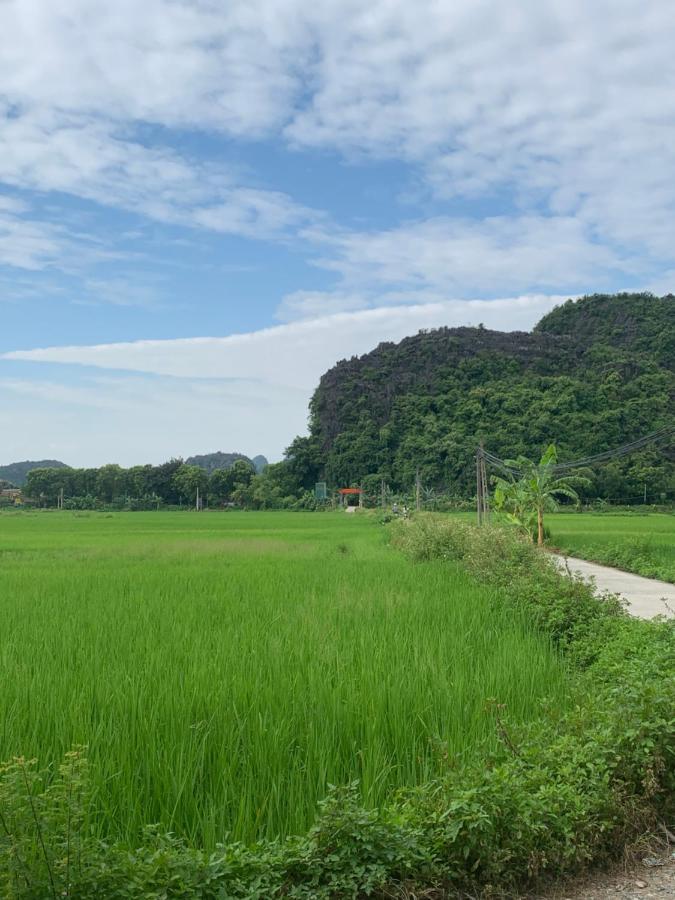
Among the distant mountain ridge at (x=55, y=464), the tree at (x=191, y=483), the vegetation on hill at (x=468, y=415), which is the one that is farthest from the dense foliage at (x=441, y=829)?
the distant mountain ridge at (x=55, y=464)

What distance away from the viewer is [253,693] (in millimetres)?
3543

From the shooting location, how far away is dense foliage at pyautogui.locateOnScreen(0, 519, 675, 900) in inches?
77.6

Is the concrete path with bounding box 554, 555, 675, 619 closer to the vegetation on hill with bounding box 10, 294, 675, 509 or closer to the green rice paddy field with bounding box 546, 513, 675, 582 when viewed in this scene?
the green rice paddy field with bounding box 546, 513, 675, 582

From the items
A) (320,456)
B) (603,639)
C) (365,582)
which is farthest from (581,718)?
(320,456)

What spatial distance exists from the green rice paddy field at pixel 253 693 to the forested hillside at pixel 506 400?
3710cm

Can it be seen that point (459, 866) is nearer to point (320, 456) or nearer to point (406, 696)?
point (406, 696)

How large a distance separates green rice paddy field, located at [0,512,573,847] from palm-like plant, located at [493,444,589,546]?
11.1 metres

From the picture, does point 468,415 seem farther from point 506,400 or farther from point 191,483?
point 191,483

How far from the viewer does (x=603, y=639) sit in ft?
16.3

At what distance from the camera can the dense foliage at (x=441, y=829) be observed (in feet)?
6.47

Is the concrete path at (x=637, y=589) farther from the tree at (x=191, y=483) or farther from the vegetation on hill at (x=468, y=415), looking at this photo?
the tree at (x=191, y=483)

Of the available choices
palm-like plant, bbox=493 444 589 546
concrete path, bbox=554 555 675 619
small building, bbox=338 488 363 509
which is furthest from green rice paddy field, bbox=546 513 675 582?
small building, bbox=338 488 363 509

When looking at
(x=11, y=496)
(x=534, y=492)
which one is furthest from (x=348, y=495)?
(x=534, y=492)

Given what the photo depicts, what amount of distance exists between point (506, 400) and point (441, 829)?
47.8m
